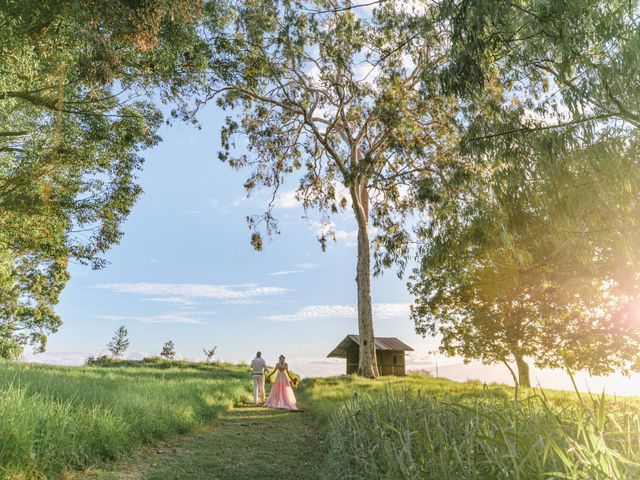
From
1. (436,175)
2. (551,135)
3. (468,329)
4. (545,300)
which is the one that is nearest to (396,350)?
(468,329)

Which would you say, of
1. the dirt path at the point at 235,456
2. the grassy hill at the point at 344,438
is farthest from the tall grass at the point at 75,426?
the dirt path at the point at 235,456

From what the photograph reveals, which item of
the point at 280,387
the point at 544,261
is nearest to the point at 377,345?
the point at 544,261

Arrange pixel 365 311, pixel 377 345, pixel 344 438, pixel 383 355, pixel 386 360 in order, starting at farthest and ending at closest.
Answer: pixel 383 355
pixel 386 360
pixel 377 345
pixel 365 311
pixel 344 438

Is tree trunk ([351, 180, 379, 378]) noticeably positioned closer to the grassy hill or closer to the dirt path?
the grassy hill

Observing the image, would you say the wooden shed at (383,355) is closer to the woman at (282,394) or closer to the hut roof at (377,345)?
the hut roof at (377,345)

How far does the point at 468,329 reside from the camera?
23.5 meters

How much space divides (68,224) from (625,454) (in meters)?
22.1

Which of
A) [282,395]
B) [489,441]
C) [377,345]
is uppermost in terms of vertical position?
[377,345]

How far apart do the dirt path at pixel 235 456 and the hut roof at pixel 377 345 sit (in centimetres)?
2386

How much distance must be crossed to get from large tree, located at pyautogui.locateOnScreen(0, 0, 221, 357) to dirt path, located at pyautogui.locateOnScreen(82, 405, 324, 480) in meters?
8.23

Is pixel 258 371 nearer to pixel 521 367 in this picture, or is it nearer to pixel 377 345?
pixel 521 367

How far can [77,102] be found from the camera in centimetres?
1603

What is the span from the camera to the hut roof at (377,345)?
111ft

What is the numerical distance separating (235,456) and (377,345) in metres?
27.5
